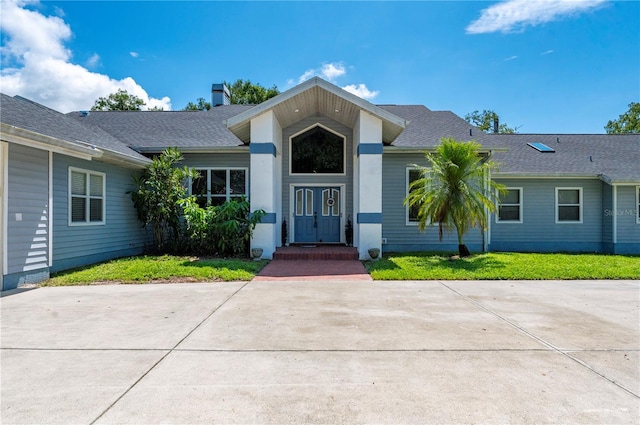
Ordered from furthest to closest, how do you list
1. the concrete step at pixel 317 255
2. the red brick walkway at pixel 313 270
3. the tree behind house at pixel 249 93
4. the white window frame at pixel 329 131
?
1. the tree behind house at pixel 249 93
2. the white window frame at pixel 329 131
3. the concrete step at pixel 317 255
4. the red brick walkway at pixel 313 270

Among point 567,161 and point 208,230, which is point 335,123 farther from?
point 567,161

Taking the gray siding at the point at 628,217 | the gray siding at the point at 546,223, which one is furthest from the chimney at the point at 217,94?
the gray siding at the point at 628,217

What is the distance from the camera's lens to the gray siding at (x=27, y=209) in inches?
281

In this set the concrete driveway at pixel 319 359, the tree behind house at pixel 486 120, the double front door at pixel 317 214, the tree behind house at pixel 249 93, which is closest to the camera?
the concrete driveway at pixel 319 359

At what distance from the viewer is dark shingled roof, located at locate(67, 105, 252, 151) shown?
1269cm

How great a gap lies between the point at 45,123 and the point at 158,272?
4.68 meters

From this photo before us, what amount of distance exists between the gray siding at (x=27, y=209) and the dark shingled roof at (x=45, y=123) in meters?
0.65

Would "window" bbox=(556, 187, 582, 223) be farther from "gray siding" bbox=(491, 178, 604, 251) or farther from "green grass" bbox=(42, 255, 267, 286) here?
"green grass" bbox=(42, 255, 267, 286)

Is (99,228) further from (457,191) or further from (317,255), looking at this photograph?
(457,191)

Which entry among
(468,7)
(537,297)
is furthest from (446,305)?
(468,7)

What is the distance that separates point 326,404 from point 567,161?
1512cm

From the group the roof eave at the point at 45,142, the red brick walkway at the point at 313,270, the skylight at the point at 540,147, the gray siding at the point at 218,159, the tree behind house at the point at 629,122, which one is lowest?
the red brick walkway at the point at 313,270

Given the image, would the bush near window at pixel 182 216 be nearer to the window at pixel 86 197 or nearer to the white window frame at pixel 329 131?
the window at pixel 86 197

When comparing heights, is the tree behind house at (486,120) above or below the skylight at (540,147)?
above
